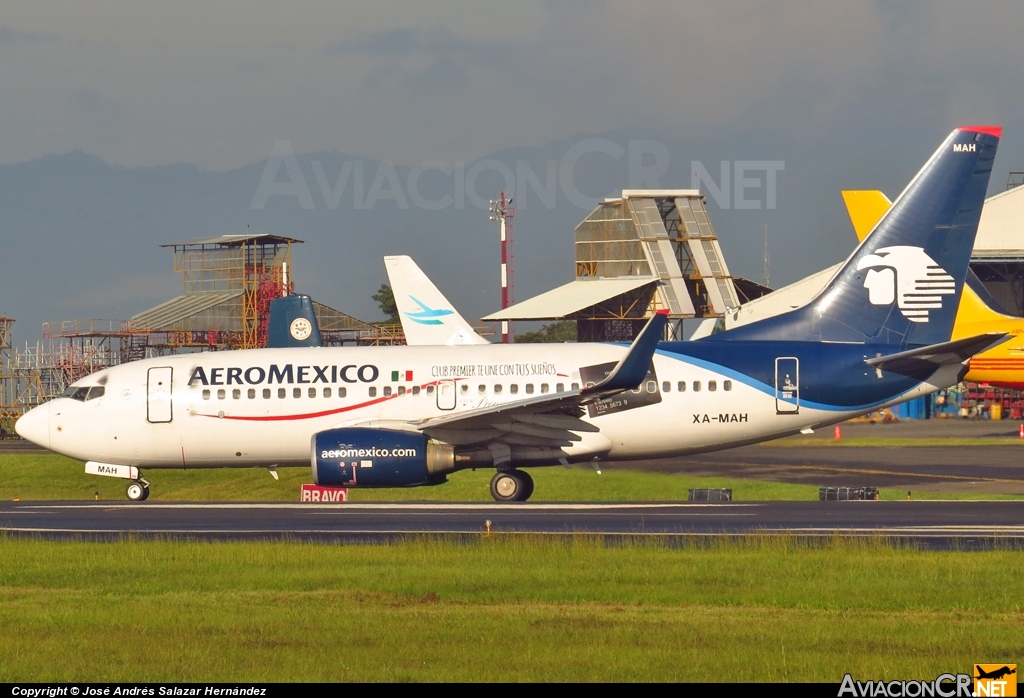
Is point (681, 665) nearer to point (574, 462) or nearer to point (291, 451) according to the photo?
point (574, 462)

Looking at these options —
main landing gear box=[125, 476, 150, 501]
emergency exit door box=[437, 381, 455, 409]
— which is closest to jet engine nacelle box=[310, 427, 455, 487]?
emergency exit door box=[437, 381, 455, 409]

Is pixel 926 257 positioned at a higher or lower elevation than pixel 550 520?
higher

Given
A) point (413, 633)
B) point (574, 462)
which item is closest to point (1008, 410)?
A: point (574, 462)

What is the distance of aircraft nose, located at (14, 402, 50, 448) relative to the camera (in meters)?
30.7

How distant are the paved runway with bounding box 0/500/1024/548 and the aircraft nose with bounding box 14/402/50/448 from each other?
227cm

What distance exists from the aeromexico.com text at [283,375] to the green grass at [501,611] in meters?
9.60

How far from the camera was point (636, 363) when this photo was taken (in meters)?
26.6

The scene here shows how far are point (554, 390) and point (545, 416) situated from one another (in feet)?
3.03

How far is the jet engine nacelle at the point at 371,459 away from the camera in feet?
88.7

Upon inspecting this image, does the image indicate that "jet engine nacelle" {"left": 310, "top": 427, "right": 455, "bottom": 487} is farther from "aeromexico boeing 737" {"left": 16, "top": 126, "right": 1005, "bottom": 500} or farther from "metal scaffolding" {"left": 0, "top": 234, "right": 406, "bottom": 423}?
"metal scaffolding" {"left": 0, "top": 234, "right": 406, "bottom": 423}

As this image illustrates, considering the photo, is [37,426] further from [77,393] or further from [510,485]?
[510,485]

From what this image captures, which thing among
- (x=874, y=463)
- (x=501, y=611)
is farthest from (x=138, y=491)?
(x=874, y=463)

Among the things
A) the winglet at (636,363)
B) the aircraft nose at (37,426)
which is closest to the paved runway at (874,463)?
the winglet at (636,363)

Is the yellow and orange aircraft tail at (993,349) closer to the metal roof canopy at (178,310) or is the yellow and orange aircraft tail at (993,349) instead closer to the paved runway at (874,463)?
the paved runway at (874,463)
